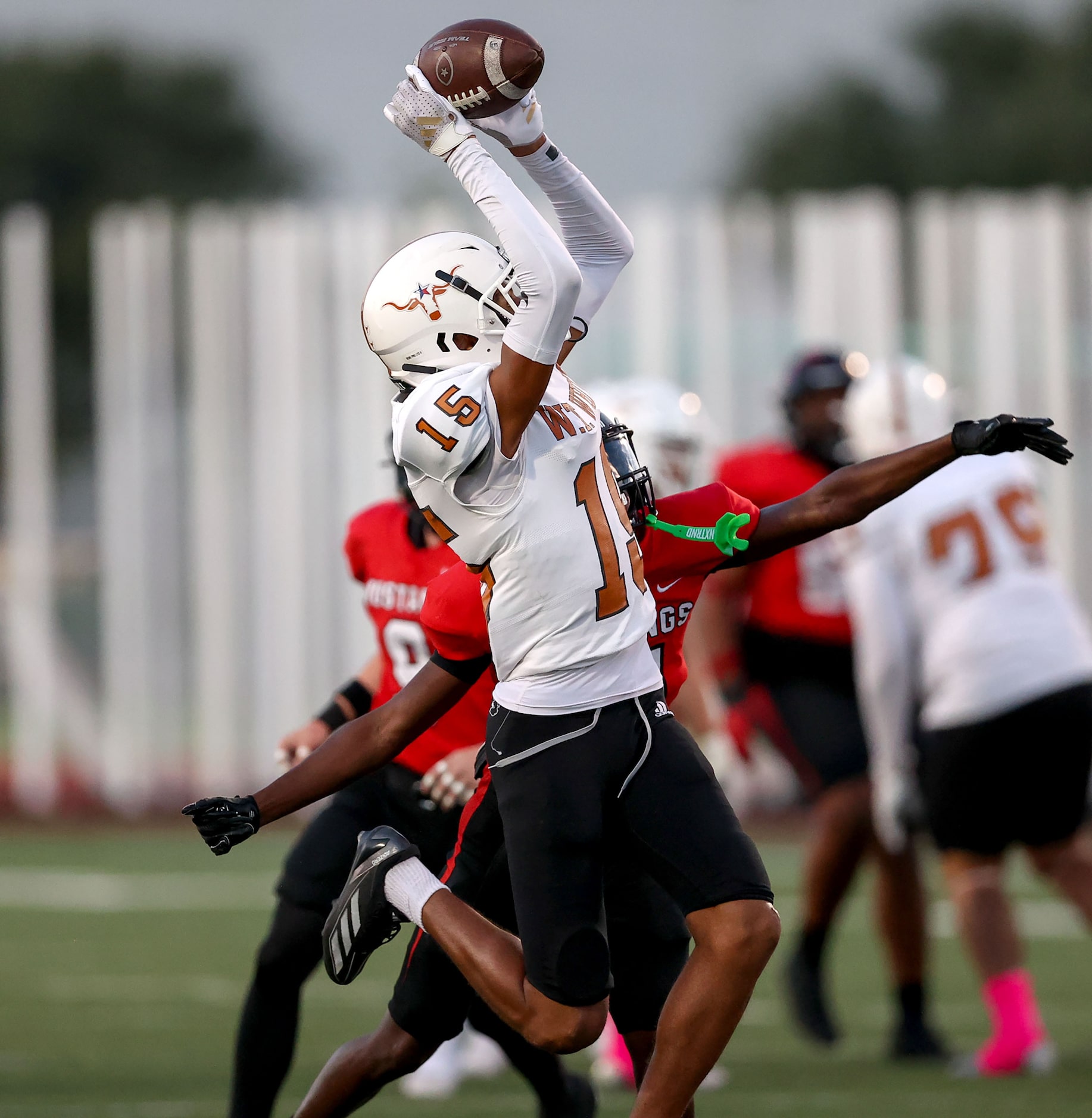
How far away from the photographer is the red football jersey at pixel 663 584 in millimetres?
3697

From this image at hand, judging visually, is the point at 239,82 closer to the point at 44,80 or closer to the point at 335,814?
the point at 44,80

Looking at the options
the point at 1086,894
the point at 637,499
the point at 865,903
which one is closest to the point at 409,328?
the point at 637,499

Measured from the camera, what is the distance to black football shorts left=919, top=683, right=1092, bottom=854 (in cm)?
568

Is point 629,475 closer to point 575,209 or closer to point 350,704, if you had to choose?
point 575,209

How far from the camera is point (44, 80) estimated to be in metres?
40.8

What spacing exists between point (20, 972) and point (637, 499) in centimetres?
463

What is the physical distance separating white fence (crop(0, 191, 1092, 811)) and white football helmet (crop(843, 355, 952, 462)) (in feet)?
18.0

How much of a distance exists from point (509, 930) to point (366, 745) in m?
0.47

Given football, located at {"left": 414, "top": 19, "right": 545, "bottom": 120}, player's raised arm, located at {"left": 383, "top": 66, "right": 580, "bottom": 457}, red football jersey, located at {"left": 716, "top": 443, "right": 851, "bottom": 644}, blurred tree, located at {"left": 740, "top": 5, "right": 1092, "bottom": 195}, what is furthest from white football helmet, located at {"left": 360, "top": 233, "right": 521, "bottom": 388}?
blurred tree, located at {"left": 740, "top": 5, "right": 1092, "bottom": 195}

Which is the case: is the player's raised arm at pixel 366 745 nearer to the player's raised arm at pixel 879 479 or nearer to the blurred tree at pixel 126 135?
the player's raised arm at pixel 879 479

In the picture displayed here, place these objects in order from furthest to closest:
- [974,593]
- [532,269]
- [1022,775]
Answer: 1. [974,593]
2. [1022,775]
3. [532,269]

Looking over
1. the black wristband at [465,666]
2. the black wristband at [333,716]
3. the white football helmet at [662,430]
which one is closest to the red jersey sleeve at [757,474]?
the white football helmet at [662,430]

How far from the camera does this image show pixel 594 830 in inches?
138

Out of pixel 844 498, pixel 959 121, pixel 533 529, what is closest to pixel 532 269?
pixel 533 529
